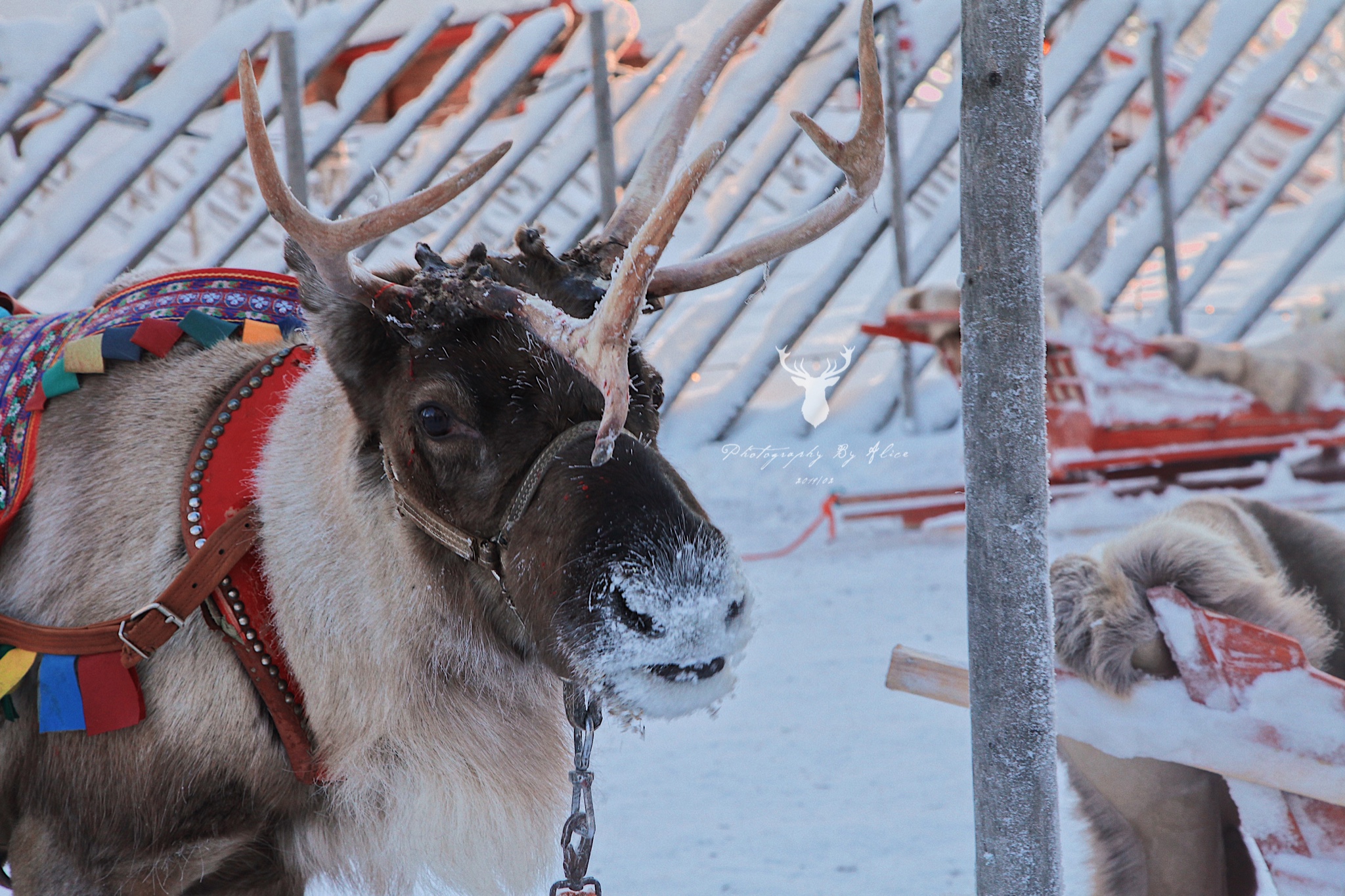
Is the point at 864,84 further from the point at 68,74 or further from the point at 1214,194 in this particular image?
the point at 1214,194

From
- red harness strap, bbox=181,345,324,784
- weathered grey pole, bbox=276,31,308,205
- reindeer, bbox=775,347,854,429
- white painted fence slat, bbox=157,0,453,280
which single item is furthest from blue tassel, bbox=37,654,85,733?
white painted fence slat, bbox=157,0,453,280

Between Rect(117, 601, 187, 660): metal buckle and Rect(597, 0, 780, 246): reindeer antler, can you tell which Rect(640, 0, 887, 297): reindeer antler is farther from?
Rect(117, 601, 187, 660): metal buckle

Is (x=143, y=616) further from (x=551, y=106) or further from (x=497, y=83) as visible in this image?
(x=551, y=106)

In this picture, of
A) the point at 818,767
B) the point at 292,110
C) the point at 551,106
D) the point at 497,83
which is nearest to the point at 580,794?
the point at 818,767

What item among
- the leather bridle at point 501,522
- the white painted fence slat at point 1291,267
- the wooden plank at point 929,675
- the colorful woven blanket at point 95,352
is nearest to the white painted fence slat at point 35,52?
the colorful woven blanket at point 95,352

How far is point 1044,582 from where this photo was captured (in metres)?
1.74

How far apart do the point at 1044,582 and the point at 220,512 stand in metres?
1.37

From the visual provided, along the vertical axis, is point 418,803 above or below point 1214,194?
below

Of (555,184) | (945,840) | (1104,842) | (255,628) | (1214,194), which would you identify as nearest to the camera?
(255,628)

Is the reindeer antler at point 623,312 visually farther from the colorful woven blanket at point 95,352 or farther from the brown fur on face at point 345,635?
the colorful woven blanket at point 95,352

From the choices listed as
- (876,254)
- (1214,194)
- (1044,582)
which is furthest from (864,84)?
(1214,194)

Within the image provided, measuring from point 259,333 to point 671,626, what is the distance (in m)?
1.24

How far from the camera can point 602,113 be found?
7363mm

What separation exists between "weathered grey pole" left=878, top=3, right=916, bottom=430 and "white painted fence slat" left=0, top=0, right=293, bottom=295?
394 cm
